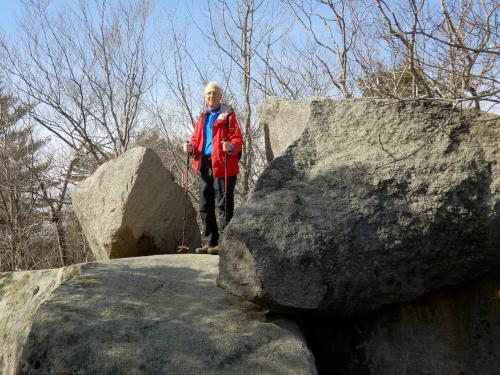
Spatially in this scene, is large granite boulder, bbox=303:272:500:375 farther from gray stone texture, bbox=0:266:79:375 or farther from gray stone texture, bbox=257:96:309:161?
gray stone texture, bbox=0:266:79:375

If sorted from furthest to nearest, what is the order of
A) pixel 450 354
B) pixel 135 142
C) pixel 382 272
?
pixel 135 142
pixel 450 354
pixel 382 272

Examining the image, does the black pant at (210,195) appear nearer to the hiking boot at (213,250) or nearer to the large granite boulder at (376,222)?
the hiking boot at (213,250)

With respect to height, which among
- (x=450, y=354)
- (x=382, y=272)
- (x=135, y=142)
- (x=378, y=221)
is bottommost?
(x=450, y=354)

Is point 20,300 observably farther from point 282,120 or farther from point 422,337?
point 422,337

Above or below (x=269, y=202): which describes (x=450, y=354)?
below

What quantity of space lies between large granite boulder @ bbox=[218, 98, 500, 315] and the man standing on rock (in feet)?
4.83

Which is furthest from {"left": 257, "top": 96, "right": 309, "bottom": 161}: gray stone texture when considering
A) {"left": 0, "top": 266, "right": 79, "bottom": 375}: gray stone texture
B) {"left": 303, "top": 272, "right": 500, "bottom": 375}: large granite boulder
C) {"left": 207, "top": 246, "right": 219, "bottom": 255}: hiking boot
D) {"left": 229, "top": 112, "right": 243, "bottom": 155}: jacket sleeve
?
{"left": 0, "top": 266, "right": 79, "bottom": 375}: gray stone texture

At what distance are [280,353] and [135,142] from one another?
8.82m

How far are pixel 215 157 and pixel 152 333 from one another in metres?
2.35

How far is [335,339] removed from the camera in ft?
10.7

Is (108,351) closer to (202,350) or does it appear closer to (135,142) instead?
(202,350)

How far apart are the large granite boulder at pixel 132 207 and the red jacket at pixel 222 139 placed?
22.1 inches

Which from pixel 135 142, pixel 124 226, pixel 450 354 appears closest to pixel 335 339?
pixel 450 354

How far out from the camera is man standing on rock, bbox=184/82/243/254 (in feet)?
15.5
